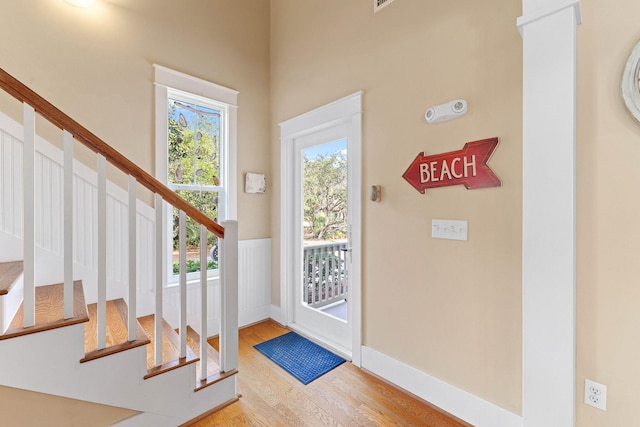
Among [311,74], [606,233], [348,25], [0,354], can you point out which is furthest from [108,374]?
[348,25]

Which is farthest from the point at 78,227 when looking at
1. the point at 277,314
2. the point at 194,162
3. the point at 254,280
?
the point at 277,314

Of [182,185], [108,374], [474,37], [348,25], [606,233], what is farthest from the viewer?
[182,185]

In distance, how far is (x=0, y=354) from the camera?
1.19 m

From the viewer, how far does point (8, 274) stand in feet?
5.03

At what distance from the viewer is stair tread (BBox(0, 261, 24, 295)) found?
4.27 feet

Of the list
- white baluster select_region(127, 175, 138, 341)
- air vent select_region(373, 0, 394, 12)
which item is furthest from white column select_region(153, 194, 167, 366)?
air vent select_region(373, 0, 394, 12)

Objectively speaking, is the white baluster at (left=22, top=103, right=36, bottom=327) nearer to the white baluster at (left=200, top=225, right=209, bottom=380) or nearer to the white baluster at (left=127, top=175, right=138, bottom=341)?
the white baluster at (left=127, top=175, right=138, bottom=341)

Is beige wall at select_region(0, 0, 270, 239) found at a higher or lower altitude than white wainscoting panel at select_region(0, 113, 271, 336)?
higher

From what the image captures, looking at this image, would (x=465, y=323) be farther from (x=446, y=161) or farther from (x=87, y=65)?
(x=87, y=65)

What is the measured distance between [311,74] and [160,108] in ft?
4.62

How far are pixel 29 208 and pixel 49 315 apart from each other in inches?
22.1

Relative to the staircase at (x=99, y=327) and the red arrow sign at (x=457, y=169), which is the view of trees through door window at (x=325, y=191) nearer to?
the red arrow sign at (x=457, y=169)

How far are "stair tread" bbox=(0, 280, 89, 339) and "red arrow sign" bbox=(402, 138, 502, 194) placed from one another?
2053mm

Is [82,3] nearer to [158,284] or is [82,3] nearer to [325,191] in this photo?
[158,284]
